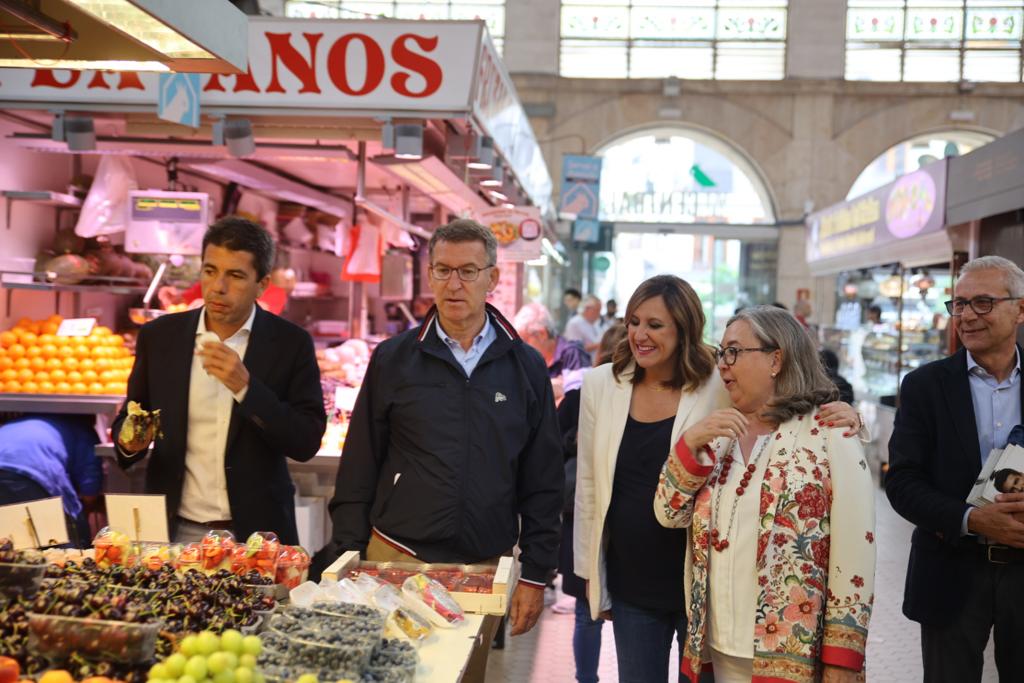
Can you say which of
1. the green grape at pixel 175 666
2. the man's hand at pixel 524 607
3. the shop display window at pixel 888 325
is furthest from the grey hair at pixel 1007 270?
the shop display window at pixel 888 325

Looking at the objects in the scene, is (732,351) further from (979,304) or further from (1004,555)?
(1004,555)

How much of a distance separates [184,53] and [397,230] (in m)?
7.13

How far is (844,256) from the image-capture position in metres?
12.4

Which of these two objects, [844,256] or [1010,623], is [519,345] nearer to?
[1010,623]

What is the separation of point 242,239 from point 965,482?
7.67 ft

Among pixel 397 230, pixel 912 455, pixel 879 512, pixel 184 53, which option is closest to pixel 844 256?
pixel 879 512

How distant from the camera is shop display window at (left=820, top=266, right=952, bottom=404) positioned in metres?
10.5

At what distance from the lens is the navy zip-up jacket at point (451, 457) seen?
287cm

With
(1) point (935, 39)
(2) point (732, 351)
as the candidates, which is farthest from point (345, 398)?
(1) point (935, 39)

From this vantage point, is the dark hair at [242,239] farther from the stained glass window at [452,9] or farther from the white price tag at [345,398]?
the stained glass window at [452,9]

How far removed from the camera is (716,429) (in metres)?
2.54

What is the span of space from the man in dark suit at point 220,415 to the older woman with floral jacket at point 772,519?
1246 mm

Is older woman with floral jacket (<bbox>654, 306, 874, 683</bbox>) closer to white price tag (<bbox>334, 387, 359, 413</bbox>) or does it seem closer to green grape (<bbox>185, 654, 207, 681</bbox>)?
green grape (<bbox>185, 654, 207, 681</bbox>)

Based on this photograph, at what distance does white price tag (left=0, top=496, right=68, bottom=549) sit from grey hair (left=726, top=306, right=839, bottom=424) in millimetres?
2038
